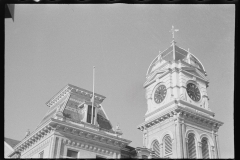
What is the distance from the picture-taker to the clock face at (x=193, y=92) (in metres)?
35.4

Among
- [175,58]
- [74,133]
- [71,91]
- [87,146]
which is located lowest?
[87,146]

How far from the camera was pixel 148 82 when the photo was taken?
1460 inches

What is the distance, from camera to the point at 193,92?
35.8 m

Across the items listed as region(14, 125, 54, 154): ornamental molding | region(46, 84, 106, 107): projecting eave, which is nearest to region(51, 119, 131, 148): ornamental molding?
region(14, 125, 54, 154): ornamental molding

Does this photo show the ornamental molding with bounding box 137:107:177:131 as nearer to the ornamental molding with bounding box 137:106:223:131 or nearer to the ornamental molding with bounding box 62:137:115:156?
the ornamental molding with bounding box 137:106:223:131

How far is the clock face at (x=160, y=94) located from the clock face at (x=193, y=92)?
95.1 inches

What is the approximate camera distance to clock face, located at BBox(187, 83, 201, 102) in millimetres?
35388

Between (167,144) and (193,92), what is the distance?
6091 mm

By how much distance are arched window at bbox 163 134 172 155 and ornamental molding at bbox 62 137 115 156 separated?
6.91 m

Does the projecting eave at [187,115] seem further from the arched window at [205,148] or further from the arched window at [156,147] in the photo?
the arched window at [156,147]

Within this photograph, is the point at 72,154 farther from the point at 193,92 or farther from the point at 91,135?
the point at 193,92

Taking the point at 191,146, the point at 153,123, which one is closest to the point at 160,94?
the point at 153,123

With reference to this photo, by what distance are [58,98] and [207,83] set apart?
1538cm
